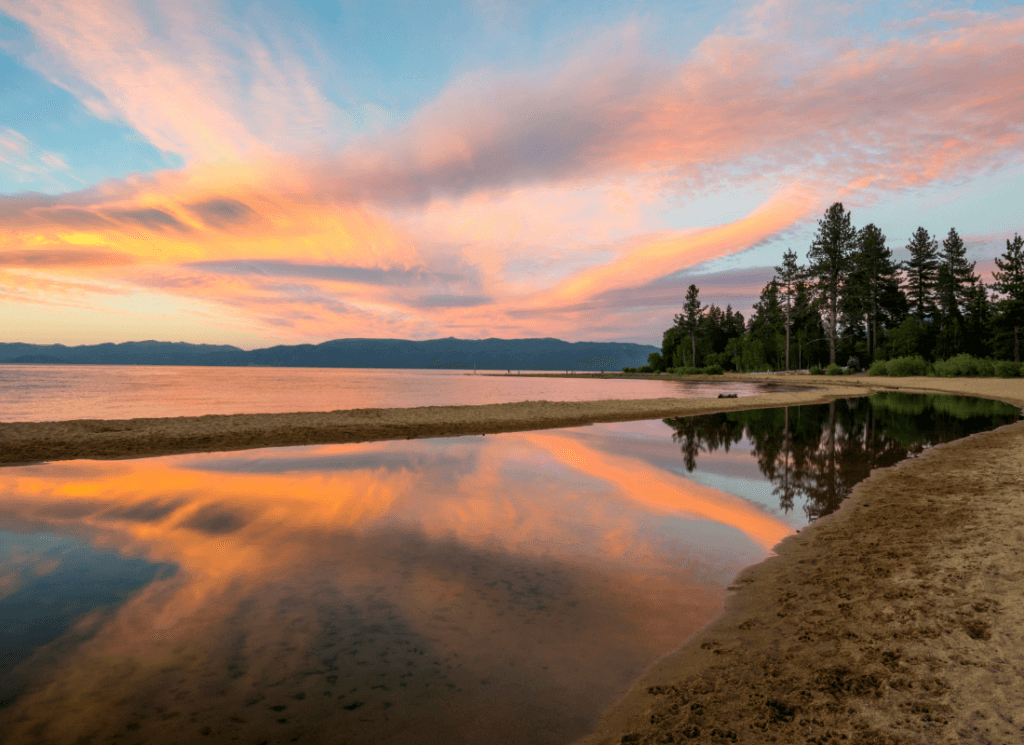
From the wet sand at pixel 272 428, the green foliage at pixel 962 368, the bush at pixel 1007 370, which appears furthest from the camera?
the green foliage at pixel 962 368

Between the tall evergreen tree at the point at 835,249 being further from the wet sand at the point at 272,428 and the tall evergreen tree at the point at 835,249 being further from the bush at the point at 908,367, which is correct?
the wet sand at the point at 272,428

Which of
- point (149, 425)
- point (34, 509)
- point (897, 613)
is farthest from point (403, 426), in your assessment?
point (897, 613)

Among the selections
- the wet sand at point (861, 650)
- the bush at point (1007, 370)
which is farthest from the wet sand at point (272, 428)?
the bush at point (1007, 370)

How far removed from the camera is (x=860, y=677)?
3.90 m

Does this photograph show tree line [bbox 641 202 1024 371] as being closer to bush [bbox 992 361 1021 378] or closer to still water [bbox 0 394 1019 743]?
bush [bbox 992 361 1021 378]

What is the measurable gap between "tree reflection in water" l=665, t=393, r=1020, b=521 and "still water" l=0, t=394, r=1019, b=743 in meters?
0.19

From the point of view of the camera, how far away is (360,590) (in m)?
5.93

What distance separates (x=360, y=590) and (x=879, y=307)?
105 meters

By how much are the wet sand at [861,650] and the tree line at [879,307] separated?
8101cm

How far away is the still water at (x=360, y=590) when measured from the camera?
3803mm

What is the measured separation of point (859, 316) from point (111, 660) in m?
99.8

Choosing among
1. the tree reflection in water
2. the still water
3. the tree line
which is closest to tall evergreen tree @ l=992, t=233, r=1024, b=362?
the tree line

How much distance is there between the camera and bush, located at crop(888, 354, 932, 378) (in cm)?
6247

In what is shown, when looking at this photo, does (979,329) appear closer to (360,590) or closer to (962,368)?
(962,368)
